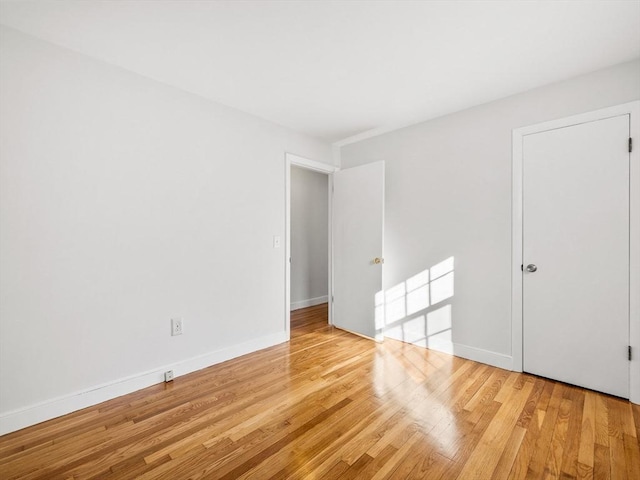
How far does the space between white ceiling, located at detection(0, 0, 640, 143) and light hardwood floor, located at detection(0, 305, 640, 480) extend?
96.2 inches

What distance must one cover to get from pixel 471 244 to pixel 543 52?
1.56m

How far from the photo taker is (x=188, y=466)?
1552 millimetres

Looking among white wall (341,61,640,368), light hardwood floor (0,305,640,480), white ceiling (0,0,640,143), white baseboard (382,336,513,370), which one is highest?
white ceiling (0,0,640,143)

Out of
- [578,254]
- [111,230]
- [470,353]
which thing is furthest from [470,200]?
[111,230]

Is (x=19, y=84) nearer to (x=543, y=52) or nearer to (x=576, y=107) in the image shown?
(x=543, y=52)

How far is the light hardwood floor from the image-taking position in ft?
5.02

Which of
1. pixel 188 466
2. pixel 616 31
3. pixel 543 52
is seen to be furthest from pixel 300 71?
pixel 188 466

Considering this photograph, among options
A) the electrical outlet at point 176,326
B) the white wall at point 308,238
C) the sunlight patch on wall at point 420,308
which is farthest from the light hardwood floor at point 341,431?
the white wall at point 308,238

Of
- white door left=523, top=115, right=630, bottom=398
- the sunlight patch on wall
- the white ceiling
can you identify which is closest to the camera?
the white ceiling

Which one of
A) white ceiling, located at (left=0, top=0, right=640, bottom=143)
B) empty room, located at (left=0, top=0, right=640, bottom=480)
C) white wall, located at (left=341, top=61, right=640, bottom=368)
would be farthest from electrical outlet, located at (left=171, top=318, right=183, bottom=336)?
white wall, located at (left=341, top=61, right=640, bottom=368)

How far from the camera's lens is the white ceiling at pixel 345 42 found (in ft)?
5.49

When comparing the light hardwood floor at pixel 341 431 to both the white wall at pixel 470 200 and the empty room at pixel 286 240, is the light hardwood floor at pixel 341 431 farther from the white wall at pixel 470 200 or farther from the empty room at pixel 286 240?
the white wall at pixel 470 200

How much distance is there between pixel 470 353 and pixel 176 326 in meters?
2.71

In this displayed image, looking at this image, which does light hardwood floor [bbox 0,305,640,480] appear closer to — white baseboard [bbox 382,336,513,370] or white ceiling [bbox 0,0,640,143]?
white baseboard [bbox 382,336,513,370]
